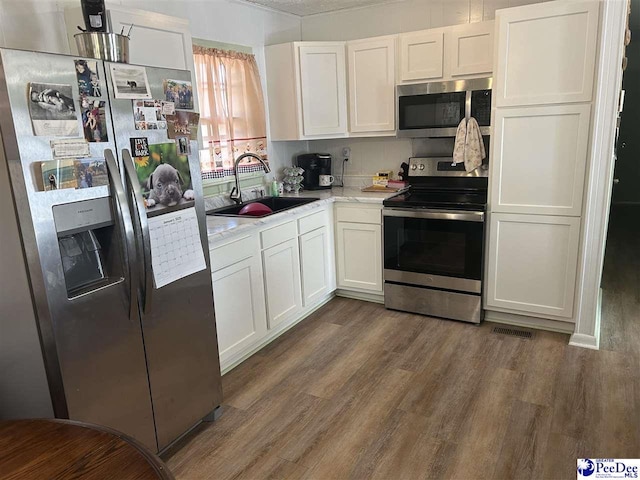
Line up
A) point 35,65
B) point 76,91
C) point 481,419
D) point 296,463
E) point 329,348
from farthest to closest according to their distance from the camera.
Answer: point 329,348, point 481,419, point 296,463, point 76,91, point 35,65

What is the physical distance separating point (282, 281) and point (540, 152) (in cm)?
191

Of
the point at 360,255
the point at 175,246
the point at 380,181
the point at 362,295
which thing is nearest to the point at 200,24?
the point at 380,181

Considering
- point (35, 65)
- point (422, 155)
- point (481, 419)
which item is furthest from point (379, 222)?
point (35, 65)

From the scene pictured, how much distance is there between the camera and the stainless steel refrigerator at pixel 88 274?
154 centimetres

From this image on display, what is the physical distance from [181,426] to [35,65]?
1.63m

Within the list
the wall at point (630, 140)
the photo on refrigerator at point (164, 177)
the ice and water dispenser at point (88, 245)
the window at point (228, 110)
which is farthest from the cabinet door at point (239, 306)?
the wall at point (630, 140)

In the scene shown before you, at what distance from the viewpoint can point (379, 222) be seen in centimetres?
368

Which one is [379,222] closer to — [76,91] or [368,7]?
[368,7]

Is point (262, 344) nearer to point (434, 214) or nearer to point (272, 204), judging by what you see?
point (272, 204)

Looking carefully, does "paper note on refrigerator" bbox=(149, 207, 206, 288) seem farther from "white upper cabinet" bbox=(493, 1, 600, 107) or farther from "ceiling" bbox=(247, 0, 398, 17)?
"ceiling" bbox=(247, 0, 398, 17)

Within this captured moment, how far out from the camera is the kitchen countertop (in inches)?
106

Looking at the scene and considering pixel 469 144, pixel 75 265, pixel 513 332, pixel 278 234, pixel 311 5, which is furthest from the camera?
pixel 311 5

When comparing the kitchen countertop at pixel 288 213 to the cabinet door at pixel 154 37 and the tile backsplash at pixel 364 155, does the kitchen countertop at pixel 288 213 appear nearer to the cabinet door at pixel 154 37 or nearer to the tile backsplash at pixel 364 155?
the tile backsplash at pixel 364 155

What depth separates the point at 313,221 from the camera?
3592mm
